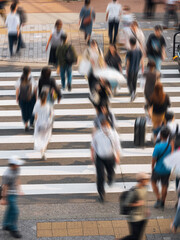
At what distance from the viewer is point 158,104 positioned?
11.1m

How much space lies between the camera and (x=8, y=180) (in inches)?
336

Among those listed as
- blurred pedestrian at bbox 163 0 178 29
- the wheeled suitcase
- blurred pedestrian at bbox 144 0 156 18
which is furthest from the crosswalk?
blurred pedestrian at bbox 144 0 156 18

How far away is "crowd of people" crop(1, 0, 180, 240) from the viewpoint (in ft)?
28.1

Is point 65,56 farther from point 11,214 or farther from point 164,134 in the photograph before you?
point 11,214

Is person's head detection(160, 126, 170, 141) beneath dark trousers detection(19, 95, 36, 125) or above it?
above

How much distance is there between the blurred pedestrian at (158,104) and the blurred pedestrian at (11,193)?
369 cm

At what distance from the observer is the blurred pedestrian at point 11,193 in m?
8.52

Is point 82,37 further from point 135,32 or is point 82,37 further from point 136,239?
point 136,239

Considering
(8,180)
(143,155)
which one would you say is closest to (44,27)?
(143,155)

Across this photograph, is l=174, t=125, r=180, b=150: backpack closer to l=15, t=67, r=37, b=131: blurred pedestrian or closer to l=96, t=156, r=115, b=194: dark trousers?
l=96, t=156, r=115, b=194: dark trousers

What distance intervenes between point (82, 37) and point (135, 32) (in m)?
4.79

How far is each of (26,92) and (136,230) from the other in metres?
5.17

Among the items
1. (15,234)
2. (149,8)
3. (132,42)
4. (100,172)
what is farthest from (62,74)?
(149,8)

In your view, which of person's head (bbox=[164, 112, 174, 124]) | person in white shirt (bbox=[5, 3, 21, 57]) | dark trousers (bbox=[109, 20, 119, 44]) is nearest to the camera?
person's head (bbox=[164, 112, 174, 124])
